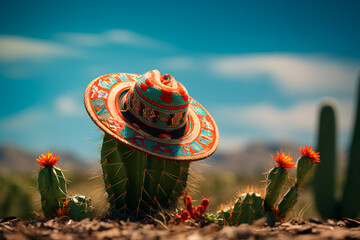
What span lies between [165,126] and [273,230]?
1588 millimetres

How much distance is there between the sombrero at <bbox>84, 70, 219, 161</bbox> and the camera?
3.57 meters

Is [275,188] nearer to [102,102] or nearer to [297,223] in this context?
[297,223]

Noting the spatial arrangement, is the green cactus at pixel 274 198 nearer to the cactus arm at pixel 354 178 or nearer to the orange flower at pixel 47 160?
the orange flower at pixel 47 160

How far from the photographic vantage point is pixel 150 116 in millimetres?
3771

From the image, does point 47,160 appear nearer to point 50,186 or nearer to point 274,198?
point 50,186

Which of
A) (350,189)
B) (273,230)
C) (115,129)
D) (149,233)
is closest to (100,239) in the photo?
(149,233)

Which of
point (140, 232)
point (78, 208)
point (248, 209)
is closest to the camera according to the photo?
point (140, 232)

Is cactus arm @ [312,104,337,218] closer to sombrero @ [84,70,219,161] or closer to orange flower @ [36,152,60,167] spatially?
sombrero @ [84,70,219,161]

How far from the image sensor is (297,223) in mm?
4023

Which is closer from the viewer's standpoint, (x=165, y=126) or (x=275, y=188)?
(x=165, y=126)

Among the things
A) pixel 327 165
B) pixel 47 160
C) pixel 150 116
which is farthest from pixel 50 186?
pixel 327 165

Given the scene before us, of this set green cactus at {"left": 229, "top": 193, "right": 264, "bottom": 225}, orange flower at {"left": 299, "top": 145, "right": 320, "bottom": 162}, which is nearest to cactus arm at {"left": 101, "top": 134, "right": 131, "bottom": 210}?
green cactus at {"left": 229, "top": 193, "right": 264, "bottom": 225}

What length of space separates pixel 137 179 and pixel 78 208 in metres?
0.83

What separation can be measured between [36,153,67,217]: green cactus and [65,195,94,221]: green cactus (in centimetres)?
10
